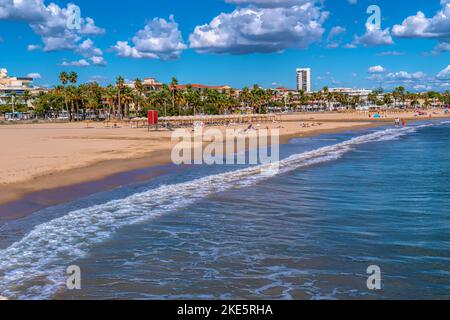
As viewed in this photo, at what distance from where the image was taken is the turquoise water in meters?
8.23

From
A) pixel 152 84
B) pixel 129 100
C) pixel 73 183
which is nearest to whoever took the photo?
pixel 73 183

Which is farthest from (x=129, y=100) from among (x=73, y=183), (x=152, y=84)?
(x=73, y=183)

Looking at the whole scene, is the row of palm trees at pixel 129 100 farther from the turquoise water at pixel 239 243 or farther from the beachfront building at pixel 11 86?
the turquoise water at pixel 239 243

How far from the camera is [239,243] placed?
10.9 metres

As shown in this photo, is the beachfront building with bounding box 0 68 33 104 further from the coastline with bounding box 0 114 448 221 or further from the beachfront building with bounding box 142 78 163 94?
the coastline with bounding box 0 114 448 221

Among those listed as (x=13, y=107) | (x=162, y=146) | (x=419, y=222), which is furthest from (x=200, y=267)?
(x=13, y=107)

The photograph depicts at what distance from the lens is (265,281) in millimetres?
8500

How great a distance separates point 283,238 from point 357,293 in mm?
3403

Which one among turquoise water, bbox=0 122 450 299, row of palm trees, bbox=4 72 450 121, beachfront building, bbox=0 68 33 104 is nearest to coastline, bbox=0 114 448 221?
turquoise water, bbox=0 122 450 299

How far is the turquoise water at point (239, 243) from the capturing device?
8.23 meters

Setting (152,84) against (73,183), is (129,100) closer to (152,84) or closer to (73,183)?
(152,84)

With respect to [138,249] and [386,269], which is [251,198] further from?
[386,269]

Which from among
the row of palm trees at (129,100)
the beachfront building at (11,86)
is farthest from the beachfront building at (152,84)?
the beachfront building at (11,86)

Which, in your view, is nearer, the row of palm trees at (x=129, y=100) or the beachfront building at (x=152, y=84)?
the row of palm trees at (x=129, y=100)
